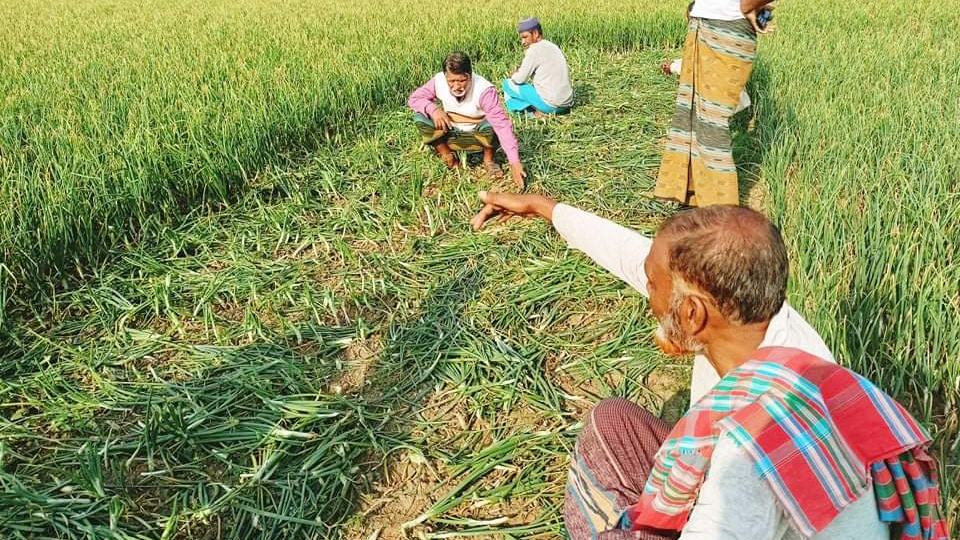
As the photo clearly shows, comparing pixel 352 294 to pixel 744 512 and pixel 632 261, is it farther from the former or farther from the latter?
pixel 744 512

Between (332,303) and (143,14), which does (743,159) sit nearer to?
(332,303)

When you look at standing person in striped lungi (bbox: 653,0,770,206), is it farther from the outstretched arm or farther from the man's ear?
the man's ear

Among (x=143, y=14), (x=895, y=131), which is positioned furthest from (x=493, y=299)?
(x=143, y=14)

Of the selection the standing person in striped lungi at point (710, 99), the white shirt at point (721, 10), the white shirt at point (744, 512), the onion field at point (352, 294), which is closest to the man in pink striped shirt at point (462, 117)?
the onion field at point (352, 294)

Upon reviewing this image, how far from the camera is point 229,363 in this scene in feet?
7.53

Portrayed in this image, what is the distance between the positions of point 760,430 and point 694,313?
27cm

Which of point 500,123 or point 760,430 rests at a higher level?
point 760,430

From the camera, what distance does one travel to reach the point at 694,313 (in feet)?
3.50

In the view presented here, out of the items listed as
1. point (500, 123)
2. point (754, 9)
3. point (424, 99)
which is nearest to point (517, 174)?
point (500, 123)

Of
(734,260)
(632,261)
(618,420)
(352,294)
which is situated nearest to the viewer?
(734,260)

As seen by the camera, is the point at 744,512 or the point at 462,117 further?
the point at 462,117

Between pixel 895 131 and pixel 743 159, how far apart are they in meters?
1.03

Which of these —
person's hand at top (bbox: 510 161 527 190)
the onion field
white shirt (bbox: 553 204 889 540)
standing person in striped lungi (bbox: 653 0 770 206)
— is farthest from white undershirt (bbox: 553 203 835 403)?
person's hand at top (bbox: 510 161 527 190)

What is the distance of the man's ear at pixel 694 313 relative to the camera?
3.46ft
